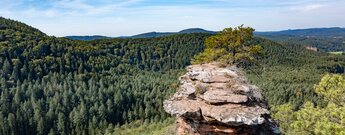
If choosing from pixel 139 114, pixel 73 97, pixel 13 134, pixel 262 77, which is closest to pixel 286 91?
pixel 262 77

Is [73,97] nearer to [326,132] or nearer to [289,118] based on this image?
[289,118]

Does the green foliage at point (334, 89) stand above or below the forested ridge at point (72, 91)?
above

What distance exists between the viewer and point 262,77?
189000 mm

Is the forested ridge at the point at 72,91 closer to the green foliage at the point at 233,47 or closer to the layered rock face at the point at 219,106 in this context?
the green foliage at the point at 233,47

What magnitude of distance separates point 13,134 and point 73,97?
2623 centimetres

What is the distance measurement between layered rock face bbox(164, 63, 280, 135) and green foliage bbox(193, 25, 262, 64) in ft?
38.9

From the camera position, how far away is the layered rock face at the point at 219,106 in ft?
64.2

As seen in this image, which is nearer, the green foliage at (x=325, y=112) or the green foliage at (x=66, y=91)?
the green foliage at (x=325, y=112)

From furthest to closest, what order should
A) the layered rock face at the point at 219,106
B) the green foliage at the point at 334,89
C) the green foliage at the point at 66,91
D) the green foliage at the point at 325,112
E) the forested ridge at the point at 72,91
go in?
the forested ridge at the point at 72,91, the green foliage at the point at 66,91, the green foliage at the point at 334,89, the green foliage at the point at 325,112, the layered rock face at the point at 219,106

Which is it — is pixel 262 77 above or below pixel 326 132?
below

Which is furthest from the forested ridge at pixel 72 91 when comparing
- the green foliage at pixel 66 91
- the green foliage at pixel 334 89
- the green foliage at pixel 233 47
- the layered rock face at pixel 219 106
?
the layered rock face at pixel 219 106

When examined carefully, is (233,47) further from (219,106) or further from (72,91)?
(72,91)

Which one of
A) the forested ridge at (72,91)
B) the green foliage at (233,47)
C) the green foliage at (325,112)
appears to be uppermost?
the green foliage at (233,47)

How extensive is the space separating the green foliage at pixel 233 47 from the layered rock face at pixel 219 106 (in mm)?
11870
